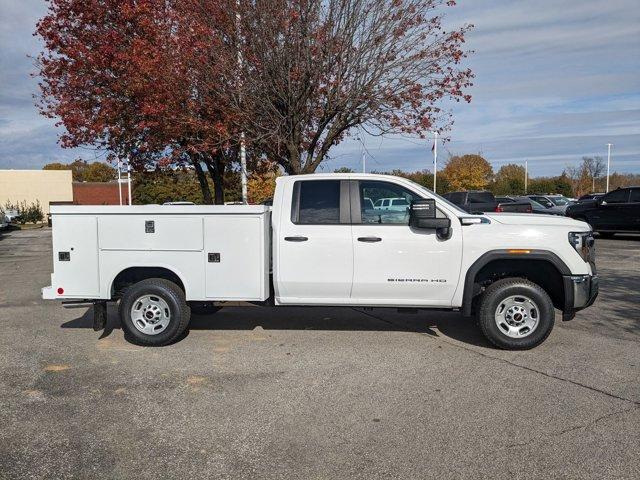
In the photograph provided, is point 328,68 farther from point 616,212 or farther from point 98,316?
point 616,212

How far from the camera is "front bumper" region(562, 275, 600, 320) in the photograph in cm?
621

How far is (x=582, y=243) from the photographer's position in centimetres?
630

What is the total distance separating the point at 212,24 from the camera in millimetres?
10641

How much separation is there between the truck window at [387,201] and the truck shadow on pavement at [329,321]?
66.7 inches

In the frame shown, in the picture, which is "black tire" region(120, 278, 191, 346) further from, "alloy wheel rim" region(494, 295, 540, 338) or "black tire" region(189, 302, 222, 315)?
"alloy wheel rim" region(494, 295, 540, 338)

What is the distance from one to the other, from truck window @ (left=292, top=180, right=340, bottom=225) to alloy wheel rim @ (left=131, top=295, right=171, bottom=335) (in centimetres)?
196

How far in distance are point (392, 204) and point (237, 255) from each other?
1917 mm

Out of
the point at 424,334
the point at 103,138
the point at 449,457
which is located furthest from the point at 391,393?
the point at 103,138

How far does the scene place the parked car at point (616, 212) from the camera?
19.2 metres

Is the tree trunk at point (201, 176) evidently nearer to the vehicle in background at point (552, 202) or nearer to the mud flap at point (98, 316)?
the mud flap at point (98, 316)

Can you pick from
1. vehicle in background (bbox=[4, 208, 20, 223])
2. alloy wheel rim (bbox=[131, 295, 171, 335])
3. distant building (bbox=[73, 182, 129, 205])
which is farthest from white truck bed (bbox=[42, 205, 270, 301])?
distant building (bbox=[73, 182, 129, 205])

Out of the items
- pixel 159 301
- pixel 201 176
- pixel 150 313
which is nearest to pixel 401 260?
pixel 159 301

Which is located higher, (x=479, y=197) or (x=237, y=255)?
(x=479, y=197)

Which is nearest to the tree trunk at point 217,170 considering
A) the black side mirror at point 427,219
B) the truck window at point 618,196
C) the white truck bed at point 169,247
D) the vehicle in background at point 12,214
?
the white truck bed at point 169,247
